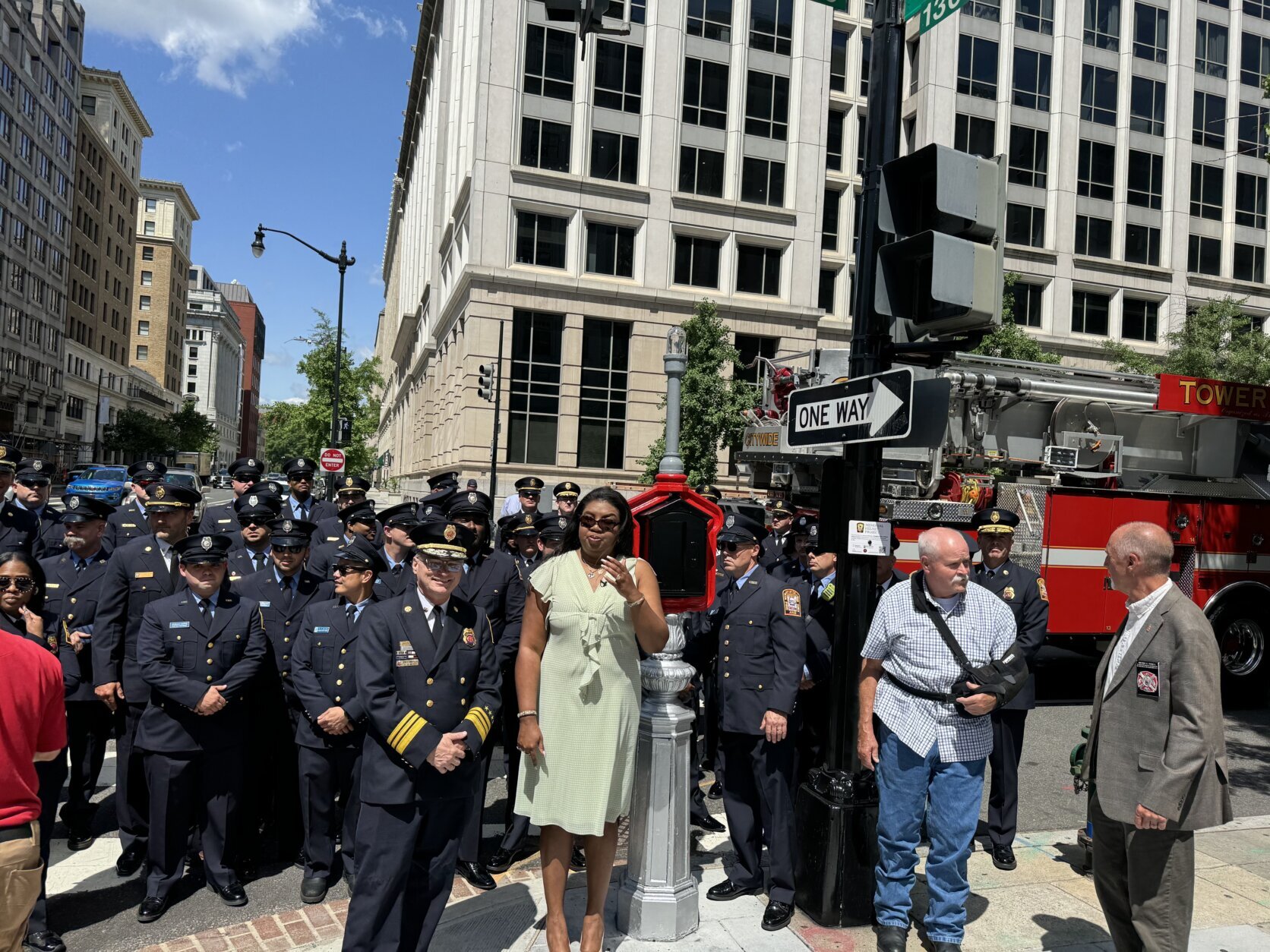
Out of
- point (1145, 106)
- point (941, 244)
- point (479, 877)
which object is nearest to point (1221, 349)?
point (1145, 106)

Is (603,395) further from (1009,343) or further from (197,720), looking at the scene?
(197,720)

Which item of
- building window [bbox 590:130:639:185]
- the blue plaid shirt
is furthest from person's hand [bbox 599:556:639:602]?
building window [bbox 590:130:639:185]

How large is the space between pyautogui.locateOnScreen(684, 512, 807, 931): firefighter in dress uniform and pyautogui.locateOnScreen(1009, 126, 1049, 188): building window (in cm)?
3980

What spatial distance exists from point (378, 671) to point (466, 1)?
1707 inches

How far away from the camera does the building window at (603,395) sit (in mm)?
→ 33438

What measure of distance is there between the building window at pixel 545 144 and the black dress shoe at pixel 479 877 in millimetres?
30276

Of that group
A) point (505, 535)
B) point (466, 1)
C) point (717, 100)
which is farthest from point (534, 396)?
point (505, 535)

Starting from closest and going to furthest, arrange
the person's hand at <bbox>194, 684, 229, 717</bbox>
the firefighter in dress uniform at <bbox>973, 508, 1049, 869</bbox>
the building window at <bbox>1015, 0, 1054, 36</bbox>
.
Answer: the person's hand at <bbox>194, 684, 229, 717</bbox> < the firefighter in dress uniform at <bbox>973, 508, 1049, 869</bbox> < the building window at <bbox>1015, 0, 1054, 36</bbox>

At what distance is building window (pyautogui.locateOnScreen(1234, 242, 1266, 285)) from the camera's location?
42781 millimetres

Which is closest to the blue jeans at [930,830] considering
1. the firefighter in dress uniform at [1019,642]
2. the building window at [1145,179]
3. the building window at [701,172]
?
the firefighter in dress uniform at [1019,642]

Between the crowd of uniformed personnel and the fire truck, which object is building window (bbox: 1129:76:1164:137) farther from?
the crowd of uniformed personnel

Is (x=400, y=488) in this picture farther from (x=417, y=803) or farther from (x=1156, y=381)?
(x=417, y=803)

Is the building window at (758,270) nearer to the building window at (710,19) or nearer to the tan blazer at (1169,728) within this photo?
the building window at (710,19)

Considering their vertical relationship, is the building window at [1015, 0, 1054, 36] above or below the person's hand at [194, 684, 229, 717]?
above
